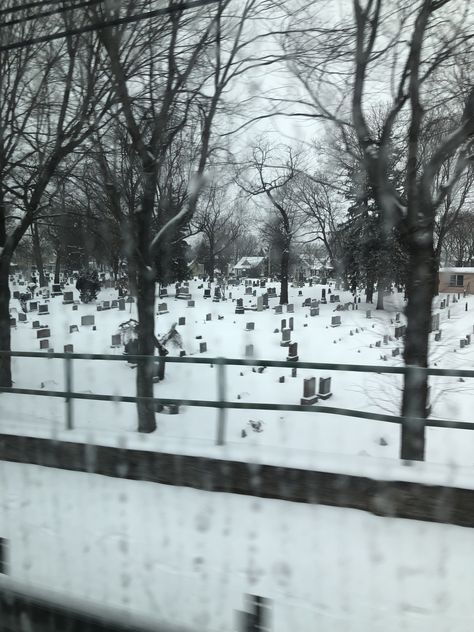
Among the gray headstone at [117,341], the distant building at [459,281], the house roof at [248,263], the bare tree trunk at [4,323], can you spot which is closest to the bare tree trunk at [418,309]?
the bare tree trunk at [4,323]

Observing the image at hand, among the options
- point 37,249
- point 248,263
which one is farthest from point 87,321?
point 248,263

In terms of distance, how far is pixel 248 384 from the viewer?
13.7m

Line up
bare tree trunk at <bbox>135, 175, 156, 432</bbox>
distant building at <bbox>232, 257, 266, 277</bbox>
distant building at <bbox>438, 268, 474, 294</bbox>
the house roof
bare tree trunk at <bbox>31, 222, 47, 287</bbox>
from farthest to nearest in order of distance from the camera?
1. the house roof
2. distant building at <bbox>232, 257, 266, 277</bbox>
3. distant building at <bbox>438, 268, 474, 294</bbox>
4. bare tree trunk at <bbox>31, 222, 47, 287</bbox>
5. bare tree trunk at <bbox>135, 175, 156, 432</bbox>

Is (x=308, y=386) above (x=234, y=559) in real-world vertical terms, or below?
below

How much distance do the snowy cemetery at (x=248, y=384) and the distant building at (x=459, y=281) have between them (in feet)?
49.1

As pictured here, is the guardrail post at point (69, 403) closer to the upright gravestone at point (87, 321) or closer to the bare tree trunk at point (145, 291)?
the bare tree trunk at point (145, 291)

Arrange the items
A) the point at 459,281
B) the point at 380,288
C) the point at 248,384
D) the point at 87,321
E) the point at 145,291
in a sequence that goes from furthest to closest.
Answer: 1. the point at 459,281
2. the point at 380,288
3. the point at 87,321
4. the point at 248,384
5. the point at 145,291

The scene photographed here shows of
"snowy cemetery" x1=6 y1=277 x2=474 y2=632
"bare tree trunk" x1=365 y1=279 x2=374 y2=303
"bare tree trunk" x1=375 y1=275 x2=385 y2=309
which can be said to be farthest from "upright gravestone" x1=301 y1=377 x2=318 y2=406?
"bare tree trunk" x1=365 y1=279 x2=374 y2=303

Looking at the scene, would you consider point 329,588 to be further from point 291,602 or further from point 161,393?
point 161,393

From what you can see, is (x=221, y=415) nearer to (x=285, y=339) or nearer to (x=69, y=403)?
(x=69, y=403)

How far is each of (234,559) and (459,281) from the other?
44.0 m

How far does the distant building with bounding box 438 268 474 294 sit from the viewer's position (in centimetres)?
4206

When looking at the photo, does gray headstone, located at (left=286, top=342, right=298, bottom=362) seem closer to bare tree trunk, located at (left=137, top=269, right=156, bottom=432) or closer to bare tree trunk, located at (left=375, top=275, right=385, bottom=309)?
bare tree trunk, located at (left=137, top=269, right=156, bottom=432)

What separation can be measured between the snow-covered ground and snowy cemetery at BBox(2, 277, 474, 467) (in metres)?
0.61
